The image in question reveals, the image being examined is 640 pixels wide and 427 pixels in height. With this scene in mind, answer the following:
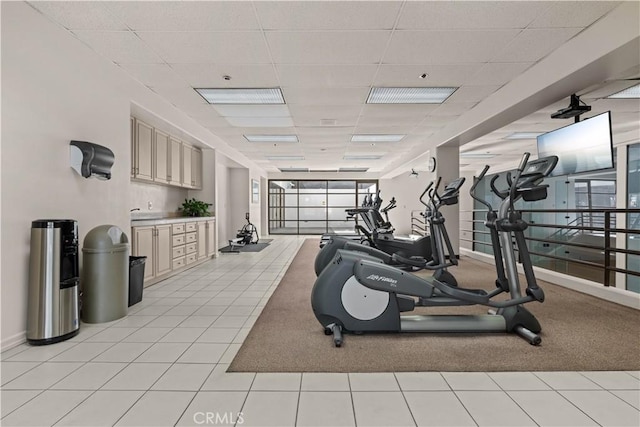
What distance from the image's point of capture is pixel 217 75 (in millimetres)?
4004

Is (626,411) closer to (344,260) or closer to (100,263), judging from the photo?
(344,260)

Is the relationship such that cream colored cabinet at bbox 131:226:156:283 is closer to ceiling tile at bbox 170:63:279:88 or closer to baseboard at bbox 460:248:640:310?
ceiling tile at bbox 170:63:279:88

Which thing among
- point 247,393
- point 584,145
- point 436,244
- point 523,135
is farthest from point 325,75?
point 523,135

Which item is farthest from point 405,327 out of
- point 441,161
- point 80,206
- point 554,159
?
point 441,161

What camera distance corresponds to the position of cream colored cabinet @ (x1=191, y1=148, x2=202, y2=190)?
22.0ft

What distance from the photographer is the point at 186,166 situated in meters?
6.34

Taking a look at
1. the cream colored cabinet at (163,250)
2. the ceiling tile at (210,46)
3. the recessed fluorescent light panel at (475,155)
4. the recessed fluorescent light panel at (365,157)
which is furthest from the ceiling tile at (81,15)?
the recessed fluorescent light panel at (475,155)

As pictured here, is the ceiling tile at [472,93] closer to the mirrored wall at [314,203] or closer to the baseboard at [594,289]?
the baseboard at [594,289]

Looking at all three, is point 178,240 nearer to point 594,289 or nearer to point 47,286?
point 47,286

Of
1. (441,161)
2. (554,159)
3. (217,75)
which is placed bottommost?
(554,159)

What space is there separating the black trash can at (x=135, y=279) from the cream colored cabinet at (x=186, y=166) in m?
2.80

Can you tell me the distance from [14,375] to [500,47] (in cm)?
501

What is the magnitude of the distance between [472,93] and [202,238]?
548 cm

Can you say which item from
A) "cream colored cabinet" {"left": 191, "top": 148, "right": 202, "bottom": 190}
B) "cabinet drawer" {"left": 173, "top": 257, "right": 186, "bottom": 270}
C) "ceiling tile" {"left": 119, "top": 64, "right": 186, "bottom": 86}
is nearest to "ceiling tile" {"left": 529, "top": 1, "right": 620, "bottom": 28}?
"ceiling tile" {"left": 119, "top": 64, "right": 186, "bottom": 86}
